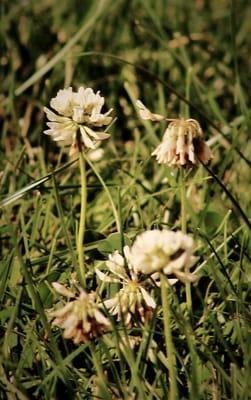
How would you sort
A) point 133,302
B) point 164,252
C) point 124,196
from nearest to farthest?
point 164,252, point 133,302, point 124,196

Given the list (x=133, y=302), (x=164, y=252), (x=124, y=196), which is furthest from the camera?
(x=124, y=196)

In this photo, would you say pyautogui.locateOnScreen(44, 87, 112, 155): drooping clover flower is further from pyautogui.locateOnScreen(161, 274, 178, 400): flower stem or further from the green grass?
pyautogui.locateOnScreen(161, 274, 178, 400): flower stem

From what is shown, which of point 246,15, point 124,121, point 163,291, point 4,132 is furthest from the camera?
point 246,15

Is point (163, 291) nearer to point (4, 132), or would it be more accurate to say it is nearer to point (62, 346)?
point (62, 346)

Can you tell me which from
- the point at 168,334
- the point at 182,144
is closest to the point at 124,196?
the point at 182,144

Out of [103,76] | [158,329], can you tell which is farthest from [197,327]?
[103,76]

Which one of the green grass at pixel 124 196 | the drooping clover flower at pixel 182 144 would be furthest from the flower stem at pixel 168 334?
the drooping clover flower at pixel 182 144

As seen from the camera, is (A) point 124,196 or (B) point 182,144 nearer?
(B) point 182,144

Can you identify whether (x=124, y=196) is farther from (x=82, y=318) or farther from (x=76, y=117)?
(x=82, y=318)
